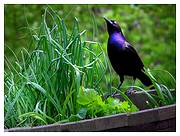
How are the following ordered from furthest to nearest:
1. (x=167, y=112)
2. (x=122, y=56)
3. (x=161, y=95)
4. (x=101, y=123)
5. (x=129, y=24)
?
(x=129, y=24)
(x=122, y=56)
(x=161, y=95)
(x=167, y=112)
(x=101, y=123)

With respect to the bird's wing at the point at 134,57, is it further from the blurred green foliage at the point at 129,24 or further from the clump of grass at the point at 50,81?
the blurred green foliage at the point at 129,24

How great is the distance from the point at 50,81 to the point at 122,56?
0.82 metres

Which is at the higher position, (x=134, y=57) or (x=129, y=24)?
(x=129, y=24)

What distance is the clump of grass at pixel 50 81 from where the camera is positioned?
2.29 meters

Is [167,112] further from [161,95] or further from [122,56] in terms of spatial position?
[122,56]

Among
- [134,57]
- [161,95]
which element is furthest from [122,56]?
[161,95]

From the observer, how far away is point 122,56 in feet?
9.95

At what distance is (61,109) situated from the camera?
2.31 m

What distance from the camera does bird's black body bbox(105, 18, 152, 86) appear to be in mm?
2967

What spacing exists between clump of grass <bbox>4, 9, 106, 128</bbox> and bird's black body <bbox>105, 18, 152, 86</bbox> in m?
0.52

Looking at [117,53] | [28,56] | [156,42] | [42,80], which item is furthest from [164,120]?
[156,42]

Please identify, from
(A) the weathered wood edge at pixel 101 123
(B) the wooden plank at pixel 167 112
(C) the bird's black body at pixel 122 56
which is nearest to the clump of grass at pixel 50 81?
(A) the weathered wood edge at pixel 101 123

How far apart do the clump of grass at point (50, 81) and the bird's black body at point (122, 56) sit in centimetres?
52
